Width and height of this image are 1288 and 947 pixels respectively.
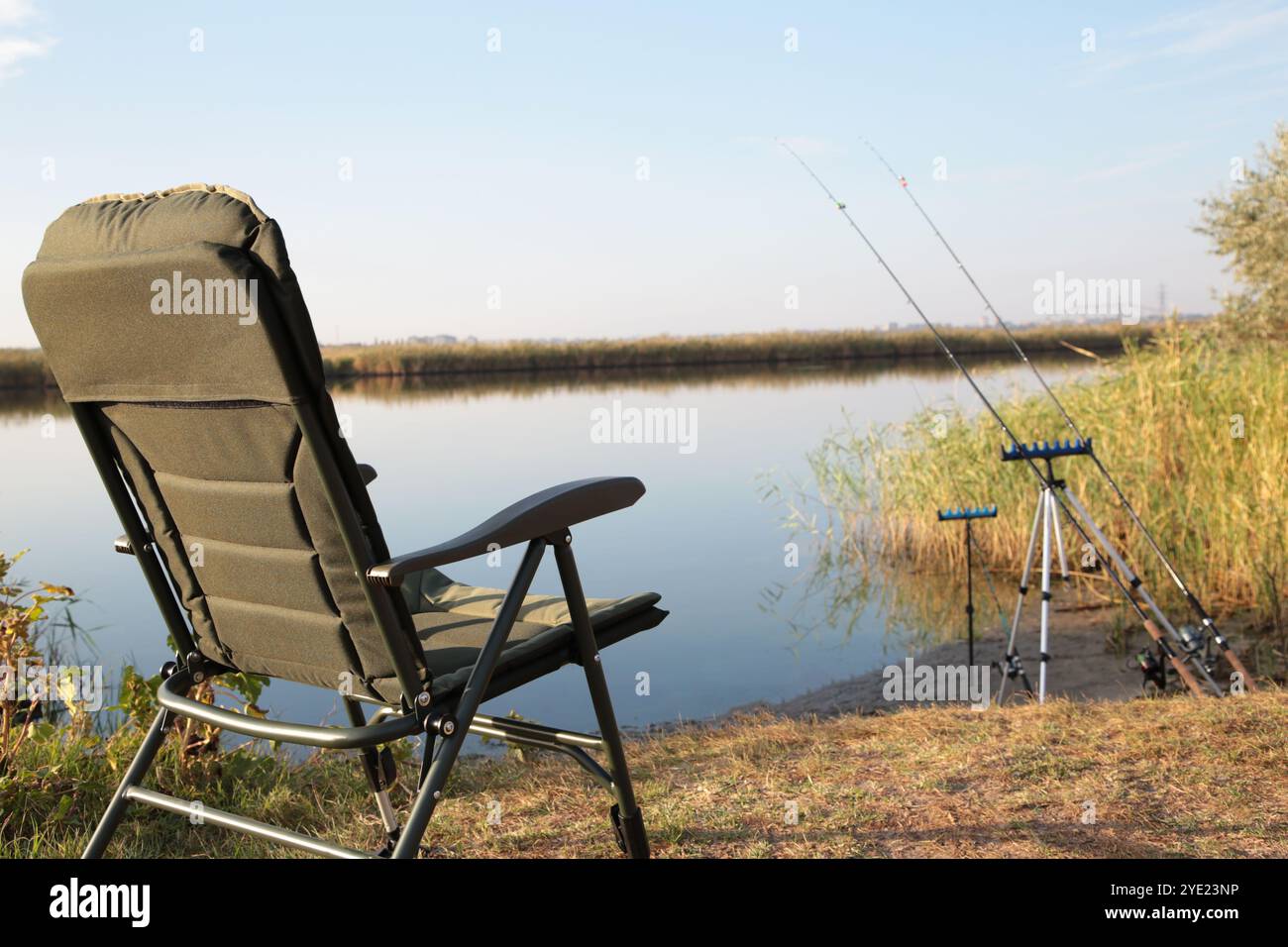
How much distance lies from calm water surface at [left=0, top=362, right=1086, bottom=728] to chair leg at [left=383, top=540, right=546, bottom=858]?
326 centimetres

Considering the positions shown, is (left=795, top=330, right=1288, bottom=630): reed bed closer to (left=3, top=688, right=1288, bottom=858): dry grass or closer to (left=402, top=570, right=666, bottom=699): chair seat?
(left=3, top=688, right=1288, bottom=858): dry grass

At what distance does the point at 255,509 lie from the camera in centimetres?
192

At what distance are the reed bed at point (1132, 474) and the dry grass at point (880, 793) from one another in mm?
3182

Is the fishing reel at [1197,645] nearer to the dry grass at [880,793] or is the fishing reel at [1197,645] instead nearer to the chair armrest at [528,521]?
the dry grass at [880,793]

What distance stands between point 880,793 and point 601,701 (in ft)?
3.76

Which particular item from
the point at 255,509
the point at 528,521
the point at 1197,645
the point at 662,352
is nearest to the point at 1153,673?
the point at 1197,645

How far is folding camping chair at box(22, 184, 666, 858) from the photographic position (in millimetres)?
1708

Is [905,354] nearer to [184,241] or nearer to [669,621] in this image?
[669,621]

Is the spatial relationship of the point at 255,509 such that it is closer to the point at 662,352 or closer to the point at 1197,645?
the point at 1197,645

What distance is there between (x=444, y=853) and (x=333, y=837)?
0.44 meters

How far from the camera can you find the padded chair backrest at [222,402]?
1684 millimetres

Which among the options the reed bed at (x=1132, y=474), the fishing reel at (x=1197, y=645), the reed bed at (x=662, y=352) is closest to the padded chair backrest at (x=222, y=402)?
the fishing reel at (x=1197, y=645)

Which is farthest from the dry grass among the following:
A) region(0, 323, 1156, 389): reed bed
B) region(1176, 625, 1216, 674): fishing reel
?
region(0, 323, 1156, 389): reed bed

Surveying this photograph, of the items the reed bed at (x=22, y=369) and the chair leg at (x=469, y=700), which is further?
the reed bed at (x=22, y=369)
